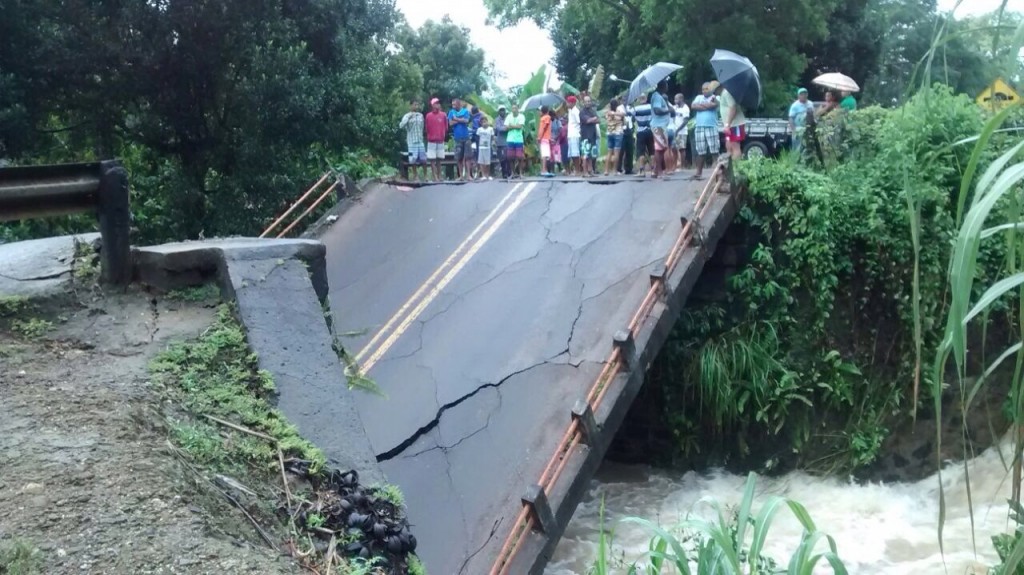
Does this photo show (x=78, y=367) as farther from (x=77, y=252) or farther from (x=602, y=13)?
(x=602, y=13)

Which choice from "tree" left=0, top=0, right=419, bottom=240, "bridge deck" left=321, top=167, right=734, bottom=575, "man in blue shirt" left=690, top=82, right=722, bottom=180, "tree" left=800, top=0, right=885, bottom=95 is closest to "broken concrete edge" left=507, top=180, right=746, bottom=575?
"bridge deck" left=321, top=167, right=734, bottom=575

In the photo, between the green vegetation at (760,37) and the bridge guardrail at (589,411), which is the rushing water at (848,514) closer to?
the bridge guardrail at (589,411)

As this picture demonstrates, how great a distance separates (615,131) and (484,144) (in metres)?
2.18

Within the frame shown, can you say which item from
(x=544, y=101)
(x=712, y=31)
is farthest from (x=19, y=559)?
(x=712, y=31)

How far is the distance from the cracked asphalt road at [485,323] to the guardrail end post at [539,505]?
0.33m

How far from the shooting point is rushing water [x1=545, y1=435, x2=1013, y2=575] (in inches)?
355

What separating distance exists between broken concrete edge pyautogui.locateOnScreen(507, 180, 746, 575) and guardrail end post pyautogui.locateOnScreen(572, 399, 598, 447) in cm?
4

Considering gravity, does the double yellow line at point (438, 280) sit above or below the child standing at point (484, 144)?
below

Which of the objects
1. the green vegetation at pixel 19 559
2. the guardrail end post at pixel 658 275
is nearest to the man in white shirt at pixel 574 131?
the guardrail end post at pixel 658 275

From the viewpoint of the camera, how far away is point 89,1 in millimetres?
13008

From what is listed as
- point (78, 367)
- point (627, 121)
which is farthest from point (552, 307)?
point (78, 367)

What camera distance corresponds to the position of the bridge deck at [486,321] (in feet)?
24.8

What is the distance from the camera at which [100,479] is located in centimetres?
233

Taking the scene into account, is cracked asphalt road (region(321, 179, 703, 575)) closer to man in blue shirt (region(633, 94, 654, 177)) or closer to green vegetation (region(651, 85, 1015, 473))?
green vegetation (region(651, 85, 1015, 473))
